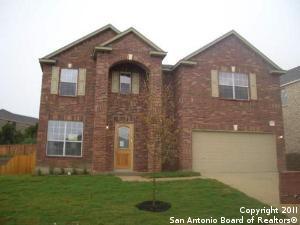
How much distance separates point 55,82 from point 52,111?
1.71 meters

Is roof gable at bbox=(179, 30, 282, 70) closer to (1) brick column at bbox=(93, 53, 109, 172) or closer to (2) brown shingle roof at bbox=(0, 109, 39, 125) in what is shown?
(1) brick column at bbox=(93, 53, 109, 172)

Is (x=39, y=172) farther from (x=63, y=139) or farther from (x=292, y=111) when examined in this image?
(x=292, y=111)

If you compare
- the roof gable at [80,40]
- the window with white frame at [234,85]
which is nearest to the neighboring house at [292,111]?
the window with white frame at [234,85]

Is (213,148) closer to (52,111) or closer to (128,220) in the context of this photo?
(52,111)

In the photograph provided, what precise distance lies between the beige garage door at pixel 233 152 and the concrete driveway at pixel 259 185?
0.84 m

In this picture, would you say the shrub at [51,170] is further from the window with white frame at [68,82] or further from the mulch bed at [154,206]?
the mulch bed at [154,206]

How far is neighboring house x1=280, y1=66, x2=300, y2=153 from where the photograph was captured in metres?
25.9

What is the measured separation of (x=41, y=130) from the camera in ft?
61.3

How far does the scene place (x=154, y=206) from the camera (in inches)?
419

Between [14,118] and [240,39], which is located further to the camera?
[14,118]

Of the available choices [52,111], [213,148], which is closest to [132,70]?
[52,111]

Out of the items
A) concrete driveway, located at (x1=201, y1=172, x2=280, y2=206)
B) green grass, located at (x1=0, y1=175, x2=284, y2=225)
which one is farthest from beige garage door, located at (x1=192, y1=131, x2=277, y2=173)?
green grass, located at (x1=0, y1=175, x2=284, y2=225)

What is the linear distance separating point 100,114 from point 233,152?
773 centimetres

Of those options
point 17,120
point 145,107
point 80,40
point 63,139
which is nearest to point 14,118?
point 17,120
